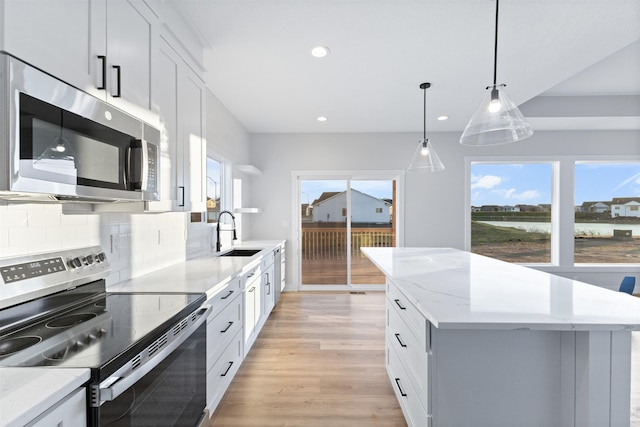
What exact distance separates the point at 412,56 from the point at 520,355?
2.28 metres

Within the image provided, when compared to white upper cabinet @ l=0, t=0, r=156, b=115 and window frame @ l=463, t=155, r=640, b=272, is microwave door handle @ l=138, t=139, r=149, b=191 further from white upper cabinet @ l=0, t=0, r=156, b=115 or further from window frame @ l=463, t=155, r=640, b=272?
window frame @ l=463, t=155, r=640, b=272

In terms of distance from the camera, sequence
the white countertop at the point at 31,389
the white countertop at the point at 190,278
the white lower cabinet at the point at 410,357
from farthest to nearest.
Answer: the white countertop at the point at 190,278 → the white lower cabinet at the point at 410,357 → the white countertop at the point at 31,389

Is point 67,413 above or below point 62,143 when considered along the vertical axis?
below

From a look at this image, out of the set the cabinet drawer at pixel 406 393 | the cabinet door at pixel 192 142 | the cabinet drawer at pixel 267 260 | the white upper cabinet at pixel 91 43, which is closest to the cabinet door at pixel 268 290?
the cabinet drawer at pixel 267 260

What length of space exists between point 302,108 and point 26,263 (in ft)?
10.3

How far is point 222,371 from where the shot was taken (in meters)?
1.90

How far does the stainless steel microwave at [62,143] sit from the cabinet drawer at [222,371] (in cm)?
112

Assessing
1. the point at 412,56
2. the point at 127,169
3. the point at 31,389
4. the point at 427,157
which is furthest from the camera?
the point at 427,157

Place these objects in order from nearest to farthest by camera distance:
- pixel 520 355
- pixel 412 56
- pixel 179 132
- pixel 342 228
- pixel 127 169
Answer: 1. pixel 520 355
2. pixel 127 169
3. pixel 179 132
4. pixel 412 56
5. pixel 342 228

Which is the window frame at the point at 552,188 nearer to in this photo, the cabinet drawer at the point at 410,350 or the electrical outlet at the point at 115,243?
the cabinet drawer at the point at 410,350

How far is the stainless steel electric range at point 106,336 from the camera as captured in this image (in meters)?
0.86

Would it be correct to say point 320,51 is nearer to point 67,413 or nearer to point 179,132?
point 179,132

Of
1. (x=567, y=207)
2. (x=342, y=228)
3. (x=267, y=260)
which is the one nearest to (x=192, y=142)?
(x=267, y=260)

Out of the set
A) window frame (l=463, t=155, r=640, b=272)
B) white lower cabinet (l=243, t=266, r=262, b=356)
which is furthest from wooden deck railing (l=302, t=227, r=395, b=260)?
window frame (l=463, t=155, r=640, b=272)
